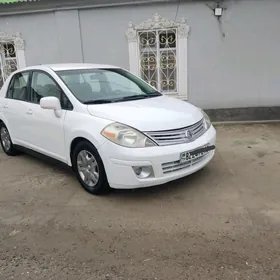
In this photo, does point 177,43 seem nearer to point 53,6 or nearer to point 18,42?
point 53,6

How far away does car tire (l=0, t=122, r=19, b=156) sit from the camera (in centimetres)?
568

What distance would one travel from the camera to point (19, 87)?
5289mm

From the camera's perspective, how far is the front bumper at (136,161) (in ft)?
11.6

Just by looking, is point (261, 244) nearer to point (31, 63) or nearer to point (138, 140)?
point (138, 140)

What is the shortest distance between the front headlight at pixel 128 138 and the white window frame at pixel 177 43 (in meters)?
4.61

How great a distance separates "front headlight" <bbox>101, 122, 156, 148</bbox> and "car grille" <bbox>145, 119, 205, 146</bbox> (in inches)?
3.2

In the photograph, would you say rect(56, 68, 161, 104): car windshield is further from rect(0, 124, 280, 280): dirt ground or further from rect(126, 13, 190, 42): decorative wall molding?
rect(126, 13, 190, 42): decorative wall molding

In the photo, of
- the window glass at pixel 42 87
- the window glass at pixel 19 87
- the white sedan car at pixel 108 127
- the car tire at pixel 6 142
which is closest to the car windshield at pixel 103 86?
the white sedan car at pixel 108 127

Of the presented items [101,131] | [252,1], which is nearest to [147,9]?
[252,1]

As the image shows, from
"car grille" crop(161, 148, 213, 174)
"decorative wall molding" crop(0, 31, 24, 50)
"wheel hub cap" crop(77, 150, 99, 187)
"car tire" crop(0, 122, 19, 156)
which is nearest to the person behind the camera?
"car grille" crop(161, 148, 213, 174)

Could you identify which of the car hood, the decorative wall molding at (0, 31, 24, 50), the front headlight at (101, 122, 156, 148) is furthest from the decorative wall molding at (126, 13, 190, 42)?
the front headlight at (101, 122, 156, 148)

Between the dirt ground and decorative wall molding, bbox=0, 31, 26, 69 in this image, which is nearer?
the dirt ground

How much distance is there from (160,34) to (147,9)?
0.65 metres

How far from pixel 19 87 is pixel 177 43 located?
4.06 m
